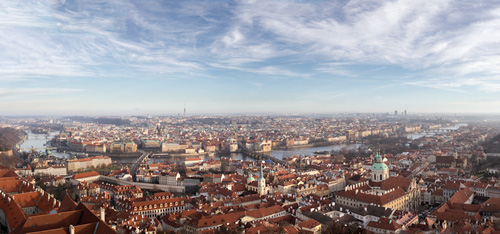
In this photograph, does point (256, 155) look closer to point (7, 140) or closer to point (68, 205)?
point (68, 205)

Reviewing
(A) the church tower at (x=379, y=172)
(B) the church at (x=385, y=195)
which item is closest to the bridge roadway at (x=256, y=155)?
(A) the church tower at (x=379, y=172)

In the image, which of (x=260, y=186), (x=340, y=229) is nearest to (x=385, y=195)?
(x=340, y=229)

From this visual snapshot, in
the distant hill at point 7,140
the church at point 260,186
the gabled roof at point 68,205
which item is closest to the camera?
the gabled roof at point 68,205

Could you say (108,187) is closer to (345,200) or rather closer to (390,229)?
(345,200)

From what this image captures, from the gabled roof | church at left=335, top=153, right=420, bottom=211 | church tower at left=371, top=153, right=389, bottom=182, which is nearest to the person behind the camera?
the gabled roof

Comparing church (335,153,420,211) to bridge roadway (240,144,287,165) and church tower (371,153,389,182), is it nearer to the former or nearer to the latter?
church tower (371,153,389,182)

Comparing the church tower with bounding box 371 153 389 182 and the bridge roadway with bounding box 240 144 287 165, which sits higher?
the church tower with bounding box 371 153 389 182

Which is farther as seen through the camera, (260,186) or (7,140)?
(7,140)

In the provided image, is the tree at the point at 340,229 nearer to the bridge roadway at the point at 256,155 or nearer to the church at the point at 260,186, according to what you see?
the church at the point at 260,186

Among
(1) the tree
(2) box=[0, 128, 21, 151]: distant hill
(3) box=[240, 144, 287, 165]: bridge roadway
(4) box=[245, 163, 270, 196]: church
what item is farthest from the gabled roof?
(2) box=[0, 128, 21, 151]: distant hill
